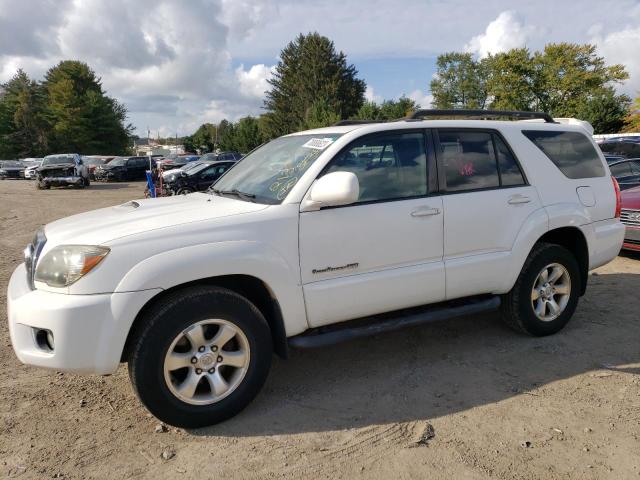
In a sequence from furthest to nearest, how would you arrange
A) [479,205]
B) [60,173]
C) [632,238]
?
[60,173], [632,238], [479,205]

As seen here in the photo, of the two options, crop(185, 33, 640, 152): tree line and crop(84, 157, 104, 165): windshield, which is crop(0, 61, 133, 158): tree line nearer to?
crop(185, 33, 640, 152): tree line

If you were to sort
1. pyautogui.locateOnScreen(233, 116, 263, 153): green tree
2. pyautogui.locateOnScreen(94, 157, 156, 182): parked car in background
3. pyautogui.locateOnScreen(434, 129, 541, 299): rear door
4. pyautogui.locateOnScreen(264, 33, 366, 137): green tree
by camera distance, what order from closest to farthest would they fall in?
1. pyautogui.locateOnScreen(434, 129, 541, 299): rear door
2. pyautogui.locateOnScreen(94, 157, 156, 182): parked car in background
3. pyautogui.locateOnScreen(264, 33, 366, 137): green tree
4. pyautogui.locateOnScreen(233, 116, 263, 153): green tree

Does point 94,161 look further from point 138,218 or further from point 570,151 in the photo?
point 570,151

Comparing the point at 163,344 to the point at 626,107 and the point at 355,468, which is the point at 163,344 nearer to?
the point at 355,468

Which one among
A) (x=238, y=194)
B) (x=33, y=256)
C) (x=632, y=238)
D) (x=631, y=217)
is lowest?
(x=632, y=238)

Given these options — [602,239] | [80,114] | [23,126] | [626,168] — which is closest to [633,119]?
[626,168]

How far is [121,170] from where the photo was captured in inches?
1254

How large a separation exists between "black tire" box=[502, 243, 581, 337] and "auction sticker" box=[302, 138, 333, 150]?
1.93m

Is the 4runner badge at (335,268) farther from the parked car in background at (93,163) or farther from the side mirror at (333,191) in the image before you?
the parked car in background at (93,163)

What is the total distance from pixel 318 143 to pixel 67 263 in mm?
1774

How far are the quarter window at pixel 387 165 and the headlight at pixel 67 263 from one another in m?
1.51

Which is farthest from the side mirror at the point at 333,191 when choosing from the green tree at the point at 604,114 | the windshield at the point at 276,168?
the green tree at the point at 604,114

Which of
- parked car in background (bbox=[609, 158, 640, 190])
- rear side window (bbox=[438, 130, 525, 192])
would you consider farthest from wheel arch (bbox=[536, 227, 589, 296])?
parked car in background (bbox=[609, 158, 640, 190])

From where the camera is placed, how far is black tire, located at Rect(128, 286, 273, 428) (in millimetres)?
2785
